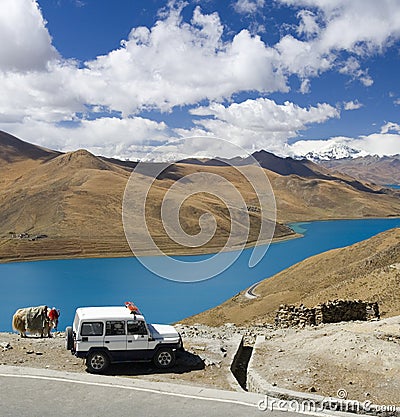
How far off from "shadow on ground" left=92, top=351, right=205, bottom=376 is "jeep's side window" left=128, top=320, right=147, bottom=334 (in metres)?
1.20

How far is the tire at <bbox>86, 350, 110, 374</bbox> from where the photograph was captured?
15.1m

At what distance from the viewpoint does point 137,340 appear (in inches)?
607

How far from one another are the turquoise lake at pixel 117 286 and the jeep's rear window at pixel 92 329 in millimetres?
42448

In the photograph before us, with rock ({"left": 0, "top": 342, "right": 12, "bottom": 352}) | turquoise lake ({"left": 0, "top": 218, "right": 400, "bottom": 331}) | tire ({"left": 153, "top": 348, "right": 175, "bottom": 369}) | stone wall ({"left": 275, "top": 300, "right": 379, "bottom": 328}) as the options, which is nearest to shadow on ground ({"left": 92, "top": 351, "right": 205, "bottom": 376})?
tire ({"left": 153, "top": 348, "right": 175, "bottom": 369})

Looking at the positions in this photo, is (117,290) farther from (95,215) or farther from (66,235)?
(95,215)

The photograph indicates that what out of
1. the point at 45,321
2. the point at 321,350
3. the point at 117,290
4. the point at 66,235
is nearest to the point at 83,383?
the point at 321,350

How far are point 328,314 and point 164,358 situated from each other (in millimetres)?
14500

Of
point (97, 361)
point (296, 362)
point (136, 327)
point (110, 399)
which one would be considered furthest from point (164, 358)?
Answer: point (296, 362)

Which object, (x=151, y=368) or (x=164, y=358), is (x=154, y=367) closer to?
(x=151, y=368)

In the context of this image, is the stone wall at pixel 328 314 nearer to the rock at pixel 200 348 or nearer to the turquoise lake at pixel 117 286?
the rock at pixel 200 348

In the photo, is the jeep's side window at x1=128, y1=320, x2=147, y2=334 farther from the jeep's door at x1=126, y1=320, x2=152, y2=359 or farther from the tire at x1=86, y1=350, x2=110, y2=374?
the tire at x1=86, y1=350, x2=110, y2=374

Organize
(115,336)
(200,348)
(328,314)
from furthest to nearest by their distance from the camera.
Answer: (328,314)
(200,348)
(115,336)

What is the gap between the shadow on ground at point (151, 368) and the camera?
15398 millimetres

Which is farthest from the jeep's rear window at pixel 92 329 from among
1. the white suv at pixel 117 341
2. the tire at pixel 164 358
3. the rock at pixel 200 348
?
the rock at pixel 200 348
